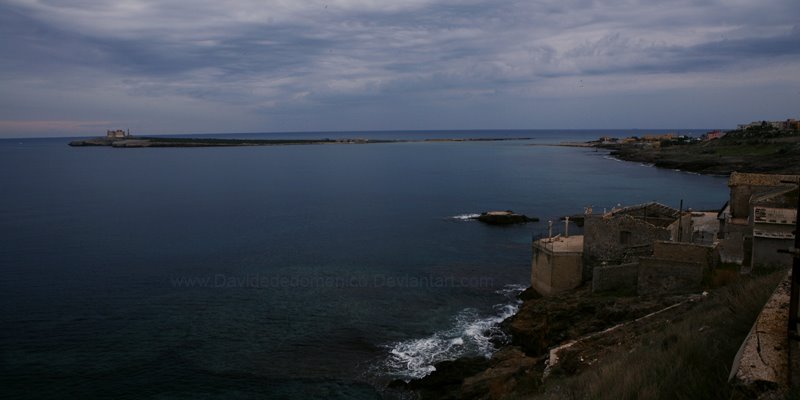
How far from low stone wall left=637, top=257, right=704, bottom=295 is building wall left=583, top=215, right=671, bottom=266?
12.8 feet

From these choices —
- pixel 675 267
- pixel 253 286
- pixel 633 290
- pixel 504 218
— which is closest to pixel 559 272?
pixel 633 290

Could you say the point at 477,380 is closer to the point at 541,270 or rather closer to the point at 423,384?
the point at 423,384

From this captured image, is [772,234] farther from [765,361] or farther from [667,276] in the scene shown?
[765,361]

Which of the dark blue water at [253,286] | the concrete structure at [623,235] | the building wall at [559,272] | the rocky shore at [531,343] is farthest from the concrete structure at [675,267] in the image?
the dark blue water at [253,286]

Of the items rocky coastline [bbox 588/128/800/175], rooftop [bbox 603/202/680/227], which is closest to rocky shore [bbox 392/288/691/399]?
rooftop [bbox 603/202/680/227]

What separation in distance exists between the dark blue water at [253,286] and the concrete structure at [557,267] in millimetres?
2643

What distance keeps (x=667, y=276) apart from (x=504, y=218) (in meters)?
32.5

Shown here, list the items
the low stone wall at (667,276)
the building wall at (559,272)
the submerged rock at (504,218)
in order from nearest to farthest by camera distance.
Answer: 1. the low stone wall at (667,276)
2. the building wall at (559,272)
3. the submerged rock at (504,218)

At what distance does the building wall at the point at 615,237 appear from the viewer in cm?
2842

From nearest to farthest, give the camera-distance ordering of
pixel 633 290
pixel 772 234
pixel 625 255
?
1. pixel 772 234
2. pixel 633 290
3. pixel 625 255

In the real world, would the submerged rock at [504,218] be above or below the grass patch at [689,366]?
below

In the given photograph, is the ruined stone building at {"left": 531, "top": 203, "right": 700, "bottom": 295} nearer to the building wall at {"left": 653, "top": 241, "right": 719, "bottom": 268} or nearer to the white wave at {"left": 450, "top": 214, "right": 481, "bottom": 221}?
the building wall at {"left": 653, "top": 241, "right": 719, "bottom": 268}

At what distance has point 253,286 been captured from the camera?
3553cm

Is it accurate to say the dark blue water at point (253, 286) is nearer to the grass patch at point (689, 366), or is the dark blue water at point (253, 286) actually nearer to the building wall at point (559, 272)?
the building wall at point (559, 272)
